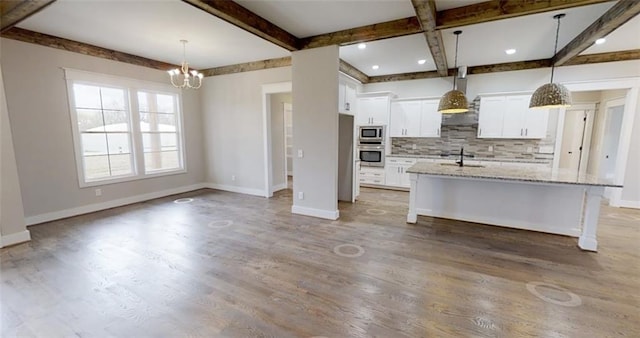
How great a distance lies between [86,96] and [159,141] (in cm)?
150

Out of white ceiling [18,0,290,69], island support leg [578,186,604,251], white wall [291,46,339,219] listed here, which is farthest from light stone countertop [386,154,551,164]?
white ceiling [18,0,290,69]

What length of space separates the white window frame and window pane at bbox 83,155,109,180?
0.26 feet

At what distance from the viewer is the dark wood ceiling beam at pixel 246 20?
9.43 feet

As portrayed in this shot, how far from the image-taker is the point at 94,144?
193 inches

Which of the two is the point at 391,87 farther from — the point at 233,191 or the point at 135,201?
the point at 135,201

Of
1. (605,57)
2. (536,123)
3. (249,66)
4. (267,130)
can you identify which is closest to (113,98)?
(249,66)

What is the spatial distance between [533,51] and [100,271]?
287 inches

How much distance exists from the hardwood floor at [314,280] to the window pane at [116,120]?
185cm

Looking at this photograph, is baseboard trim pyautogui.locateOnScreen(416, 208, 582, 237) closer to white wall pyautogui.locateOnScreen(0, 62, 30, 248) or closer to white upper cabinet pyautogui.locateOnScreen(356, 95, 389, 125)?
white upper cabinet pyautogui.locateOnScreen(356, 95, 389, 125)

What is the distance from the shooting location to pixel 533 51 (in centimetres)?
489

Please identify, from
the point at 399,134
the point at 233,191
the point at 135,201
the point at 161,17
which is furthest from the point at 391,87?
the point at 135,201

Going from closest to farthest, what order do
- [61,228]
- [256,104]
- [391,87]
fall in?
[61,228]
[256,104]
[391,87]

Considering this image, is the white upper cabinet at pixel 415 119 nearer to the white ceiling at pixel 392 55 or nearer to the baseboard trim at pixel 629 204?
the white ceiling at pixel 392 55

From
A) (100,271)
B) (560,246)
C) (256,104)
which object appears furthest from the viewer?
(256,104)
